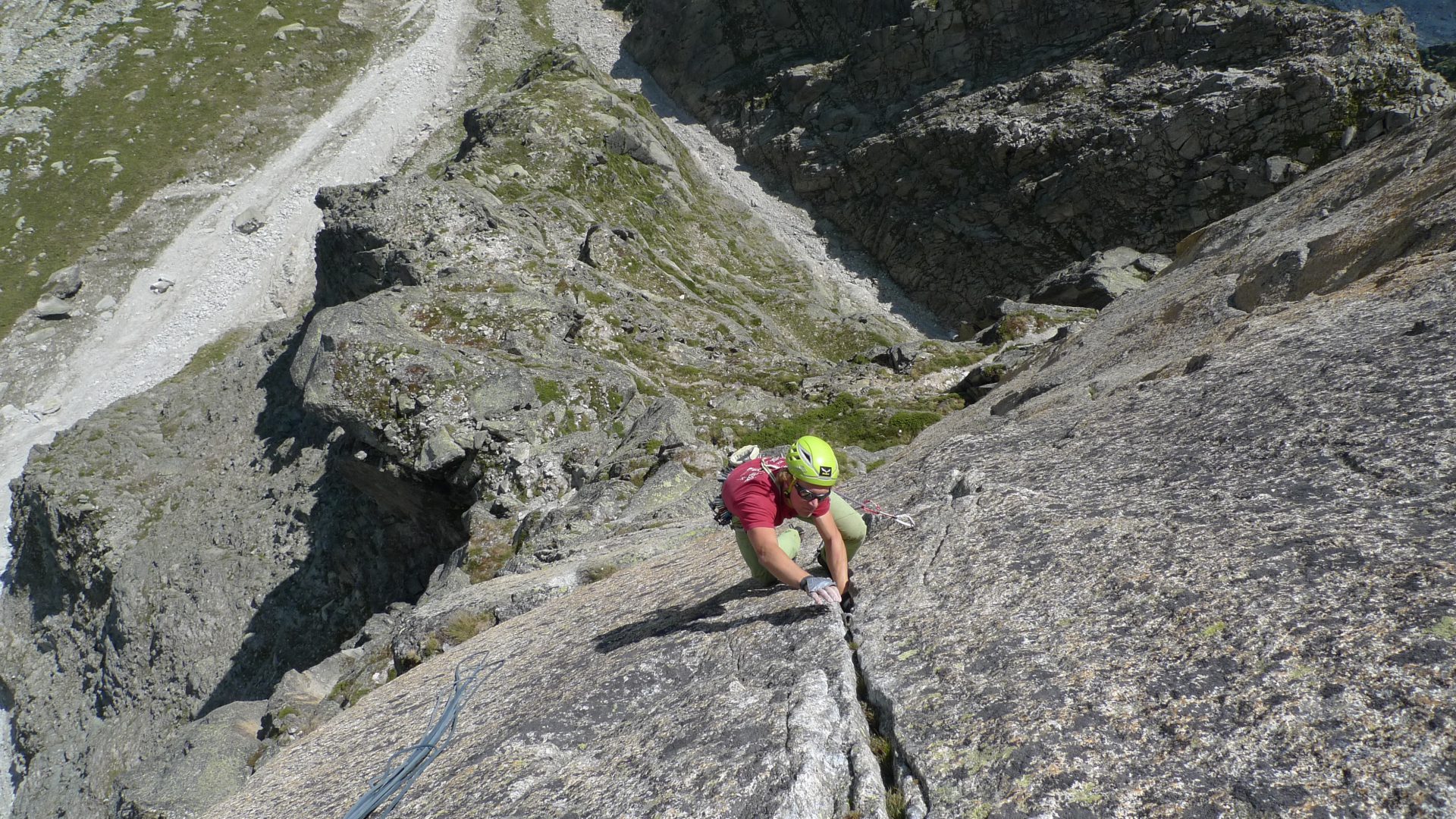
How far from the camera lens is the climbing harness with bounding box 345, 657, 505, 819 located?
7996 millimetres

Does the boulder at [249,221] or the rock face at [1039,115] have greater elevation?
the boulder at [249,221]

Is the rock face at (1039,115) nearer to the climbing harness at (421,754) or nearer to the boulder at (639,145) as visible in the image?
the boulder at (639,145)

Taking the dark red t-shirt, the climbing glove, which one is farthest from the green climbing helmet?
the climbing glove

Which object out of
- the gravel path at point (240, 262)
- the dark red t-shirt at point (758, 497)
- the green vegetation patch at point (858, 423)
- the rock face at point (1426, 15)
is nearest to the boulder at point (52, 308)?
the gravel path at point (240, 262)

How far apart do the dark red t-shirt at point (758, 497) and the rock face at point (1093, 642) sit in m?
1.18

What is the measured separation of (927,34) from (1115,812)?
76.5 m

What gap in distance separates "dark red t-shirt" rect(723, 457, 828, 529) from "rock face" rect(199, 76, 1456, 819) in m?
1.18

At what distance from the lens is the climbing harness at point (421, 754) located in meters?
8.00

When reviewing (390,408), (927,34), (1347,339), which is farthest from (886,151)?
(1347,339)

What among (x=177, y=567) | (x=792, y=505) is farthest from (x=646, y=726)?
(x=177, y=567)

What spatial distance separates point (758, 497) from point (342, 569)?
2908 cm

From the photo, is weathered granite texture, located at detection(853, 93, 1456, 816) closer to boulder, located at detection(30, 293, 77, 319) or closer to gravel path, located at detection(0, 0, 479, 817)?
gravel path, located at detection(0, 0, 479, 817)

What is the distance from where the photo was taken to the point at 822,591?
8047 millimetres

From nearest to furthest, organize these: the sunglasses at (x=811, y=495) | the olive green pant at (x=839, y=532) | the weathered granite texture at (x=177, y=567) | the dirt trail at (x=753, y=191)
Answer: the sunglasses at (x=811, y=495) → the olive green pant at (x=839, y=532) → the weathered granite texture at (x=177, y=567) → the dirt trail at (x=753, y=191)
